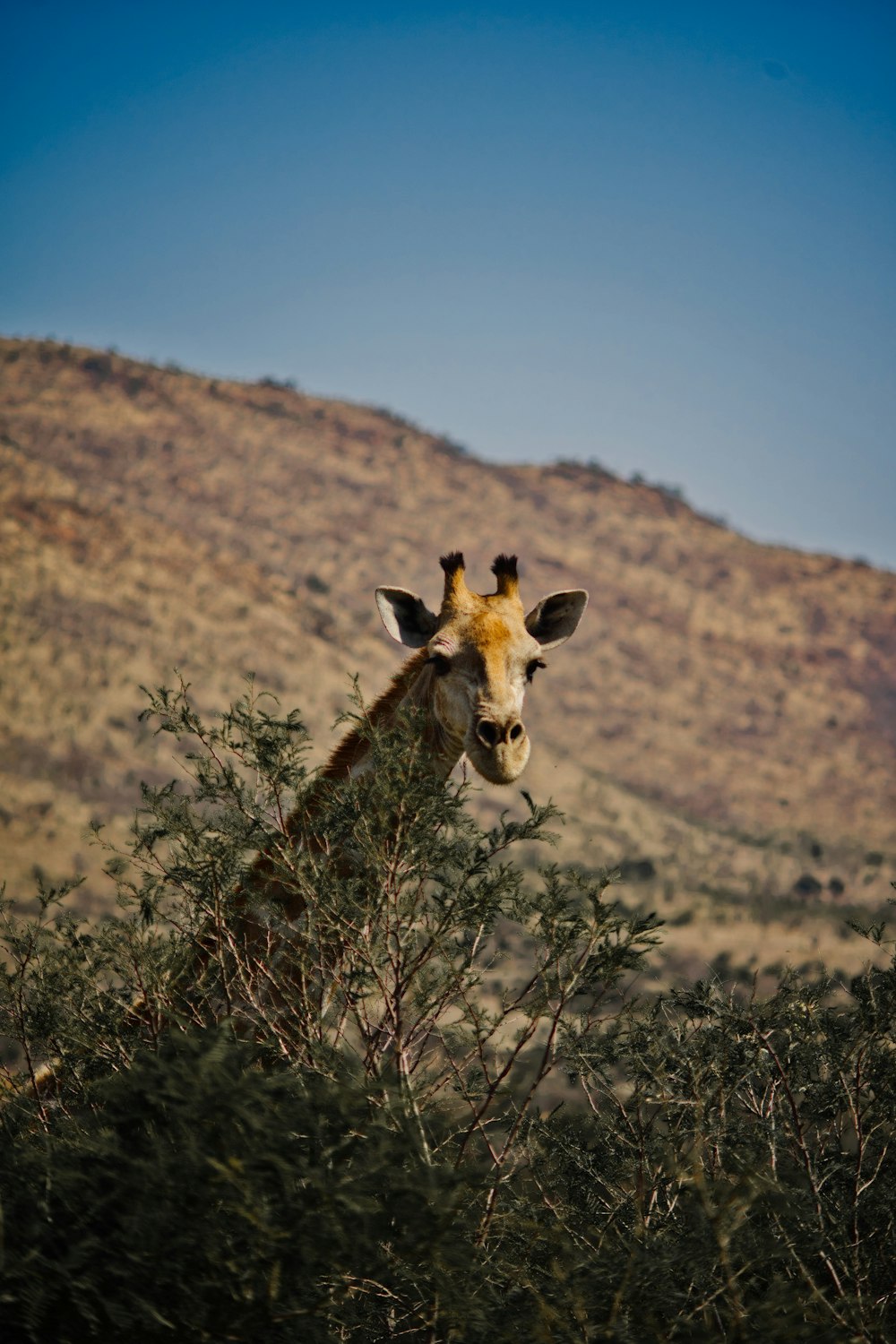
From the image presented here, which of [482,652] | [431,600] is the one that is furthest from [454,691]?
[431,600]

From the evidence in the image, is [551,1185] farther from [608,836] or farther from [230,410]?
[230,410]

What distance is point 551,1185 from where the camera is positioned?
4629 millimetres

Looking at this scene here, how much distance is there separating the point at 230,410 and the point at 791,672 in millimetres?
36014

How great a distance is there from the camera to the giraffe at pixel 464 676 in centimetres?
480

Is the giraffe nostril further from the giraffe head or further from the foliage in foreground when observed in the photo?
the foliage in foreground

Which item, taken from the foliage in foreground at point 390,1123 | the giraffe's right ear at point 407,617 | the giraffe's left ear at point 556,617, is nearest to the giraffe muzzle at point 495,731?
the foliage in foreground at point 390,1123

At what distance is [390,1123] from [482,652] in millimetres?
2209

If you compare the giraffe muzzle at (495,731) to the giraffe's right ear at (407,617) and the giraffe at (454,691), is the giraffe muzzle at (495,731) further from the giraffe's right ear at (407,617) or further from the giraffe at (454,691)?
the giraffe's right ear at (407,617)

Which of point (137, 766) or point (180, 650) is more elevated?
point (180, 650)

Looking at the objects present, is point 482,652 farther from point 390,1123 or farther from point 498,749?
point 390,1123

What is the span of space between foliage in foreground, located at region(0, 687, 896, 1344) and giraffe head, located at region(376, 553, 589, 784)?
0.43 meters

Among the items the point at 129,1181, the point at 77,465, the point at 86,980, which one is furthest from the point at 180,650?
the point at 129,1181

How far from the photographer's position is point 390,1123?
12.0ft

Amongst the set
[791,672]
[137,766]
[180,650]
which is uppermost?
[791,672]
